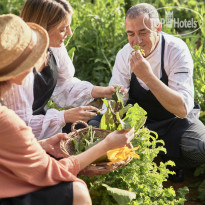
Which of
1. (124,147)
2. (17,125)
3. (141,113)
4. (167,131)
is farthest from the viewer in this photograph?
(167,131)

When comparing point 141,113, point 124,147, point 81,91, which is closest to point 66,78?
point 81,91

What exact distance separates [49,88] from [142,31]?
0.84 m

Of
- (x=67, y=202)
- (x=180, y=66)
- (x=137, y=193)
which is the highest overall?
(x=180, y=66)

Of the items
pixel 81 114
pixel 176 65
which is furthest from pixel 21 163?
pixel 176 65

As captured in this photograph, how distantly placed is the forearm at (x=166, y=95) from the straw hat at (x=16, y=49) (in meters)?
1.08

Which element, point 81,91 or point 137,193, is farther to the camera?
point 81,91

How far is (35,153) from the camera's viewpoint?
229cm

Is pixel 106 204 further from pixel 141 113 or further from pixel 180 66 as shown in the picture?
pixel 180 66

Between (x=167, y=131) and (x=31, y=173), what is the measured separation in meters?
1.64

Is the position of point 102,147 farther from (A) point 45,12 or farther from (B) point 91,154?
(A) point 45,12

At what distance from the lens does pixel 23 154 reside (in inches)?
88.7

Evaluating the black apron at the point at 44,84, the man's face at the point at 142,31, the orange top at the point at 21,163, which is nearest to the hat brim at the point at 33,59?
the orange top at the point at 21,163

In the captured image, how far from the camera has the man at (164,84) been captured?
3.26 meters

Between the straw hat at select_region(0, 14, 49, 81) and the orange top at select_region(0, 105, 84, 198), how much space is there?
0.21 m
